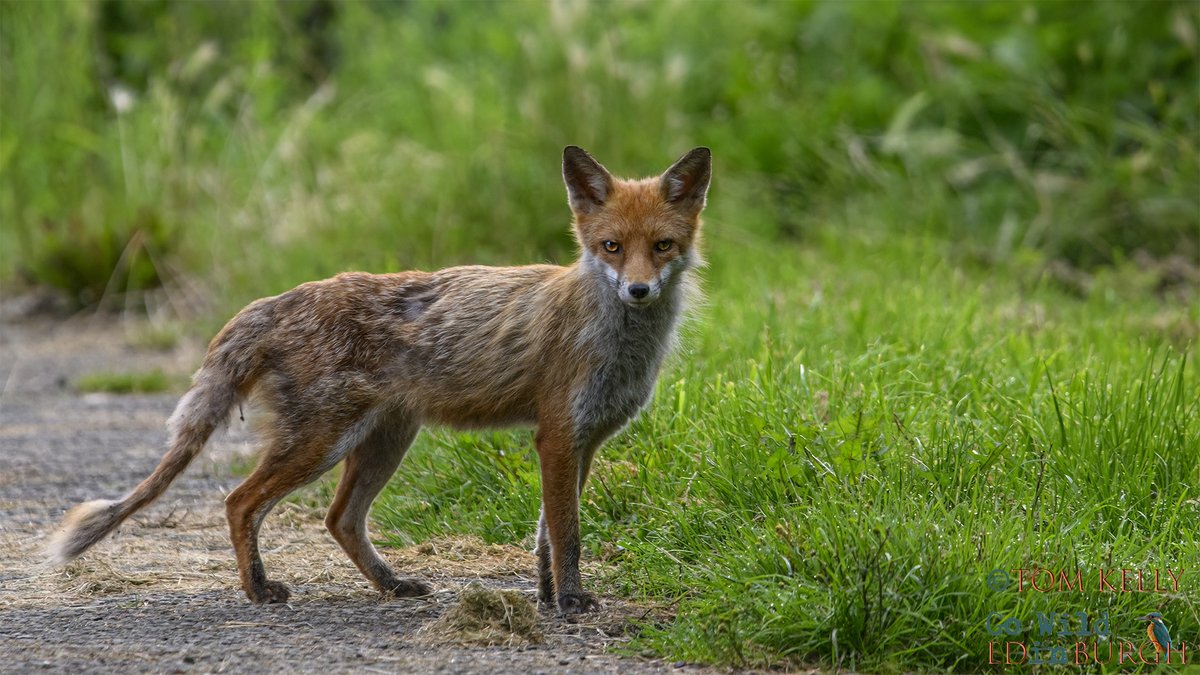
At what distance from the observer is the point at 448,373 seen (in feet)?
16.8

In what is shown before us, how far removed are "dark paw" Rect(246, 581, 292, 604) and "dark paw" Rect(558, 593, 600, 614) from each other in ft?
3.33

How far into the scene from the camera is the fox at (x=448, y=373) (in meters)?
4.87

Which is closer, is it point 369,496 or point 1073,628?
point 1073,628

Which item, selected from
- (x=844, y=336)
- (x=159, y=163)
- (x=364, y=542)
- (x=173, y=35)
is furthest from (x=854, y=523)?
(x=173, y=35)

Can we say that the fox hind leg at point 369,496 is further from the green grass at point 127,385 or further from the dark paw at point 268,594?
the green grass at point 127,385

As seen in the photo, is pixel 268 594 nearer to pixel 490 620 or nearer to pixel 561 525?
pixel 490 620

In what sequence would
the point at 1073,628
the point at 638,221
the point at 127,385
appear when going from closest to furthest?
the point at 1073,628, the point at 638,221, the point at 127,385

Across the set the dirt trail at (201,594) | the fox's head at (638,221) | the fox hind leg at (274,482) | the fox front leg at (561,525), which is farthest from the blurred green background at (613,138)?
the fox front leg at (561,525)

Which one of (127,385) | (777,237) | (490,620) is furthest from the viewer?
(777,237)

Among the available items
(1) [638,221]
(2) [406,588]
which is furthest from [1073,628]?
(2) [406,588]

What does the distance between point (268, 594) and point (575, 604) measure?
111 centimetres

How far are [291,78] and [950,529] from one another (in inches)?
475

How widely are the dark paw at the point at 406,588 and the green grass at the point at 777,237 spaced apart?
0.73 metres

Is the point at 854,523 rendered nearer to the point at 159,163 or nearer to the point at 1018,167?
the point at 1018,167
